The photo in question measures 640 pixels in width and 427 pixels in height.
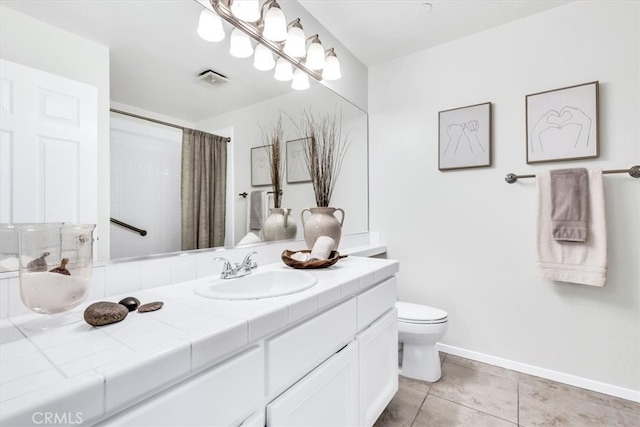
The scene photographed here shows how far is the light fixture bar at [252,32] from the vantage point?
4.31 feet

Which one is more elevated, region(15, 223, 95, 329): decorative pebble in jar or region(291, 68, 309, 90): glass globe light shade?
region(291, 68, 309, 90): glass globe light shade

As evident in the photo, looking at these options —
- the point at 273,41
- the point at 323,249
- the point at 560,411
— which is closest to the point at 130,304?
the point at 323,249

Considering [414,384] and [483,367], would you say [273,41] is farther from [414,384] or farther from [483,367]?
[483,367]

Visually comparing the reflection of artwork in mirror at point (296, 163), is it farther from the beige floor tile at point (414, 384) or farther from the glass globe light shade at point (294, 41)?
the beige floor tile at point (414, 384)

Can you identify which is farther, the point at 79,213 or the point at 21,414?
the point at 79,213

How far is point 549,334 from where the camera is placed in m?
1.88

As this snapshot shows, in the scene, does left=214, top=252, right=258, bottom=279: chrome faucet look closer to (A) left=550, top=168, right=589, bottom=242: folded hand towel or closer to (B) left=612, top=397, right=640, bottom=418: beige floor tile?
(A) left=550, top=168, right=589, bottom=242: folded hand towel

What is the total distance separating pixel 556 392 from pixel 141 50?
8.89 feet

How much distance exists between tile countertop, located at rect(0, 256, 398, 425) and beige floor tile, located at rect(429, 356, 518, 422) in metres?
1.33

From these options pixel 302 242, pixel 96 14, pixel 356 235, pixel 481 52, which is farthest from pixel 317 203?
pixel 481 52

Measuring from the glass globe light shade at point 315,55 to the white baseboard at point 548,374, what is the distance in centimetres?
218

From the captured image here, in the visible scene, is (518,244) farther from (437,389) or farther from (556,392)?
(437,389)

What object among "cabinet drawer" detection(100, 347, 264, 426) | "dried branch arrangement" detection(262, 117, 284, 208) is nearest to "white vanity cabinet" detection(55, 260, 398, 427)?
"cabinet drawer" detection(100, 347, 264, 426)

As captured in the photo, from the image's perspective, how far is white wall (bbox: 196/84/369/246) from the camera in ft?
4.84
